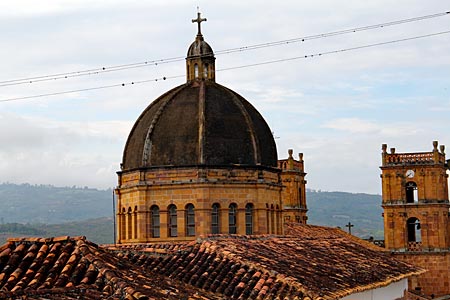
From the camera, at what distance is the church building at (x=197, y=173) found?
37094 millimetres

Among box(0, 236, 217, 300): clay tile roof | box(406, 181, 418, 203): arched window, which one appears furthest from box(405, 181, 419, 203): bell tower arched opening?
box(0, 236, 217, 300): clay tile roof

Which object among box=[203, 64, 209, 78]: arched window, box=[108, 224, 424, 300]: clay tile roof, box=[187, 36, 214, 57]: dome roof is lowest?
box=[108, 224, 424, 300]: clay tile roof

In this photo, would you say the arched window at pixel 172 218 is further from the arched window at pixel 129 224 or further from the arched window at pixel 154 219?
the arched window at pixel 129 224

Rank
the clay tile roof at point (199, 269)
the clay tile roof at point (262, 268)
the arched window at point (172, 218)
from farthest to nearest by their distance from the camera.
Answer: the arched window at point (172, 218)
the clay tile roof at point (262, 268)
the clay tile roof at point (199, 269)

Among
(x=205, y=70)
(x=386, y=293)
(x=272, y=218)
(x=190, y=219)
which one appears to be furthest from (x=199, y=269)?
(x=205, y=70)

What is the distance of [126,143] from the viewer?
132 ft

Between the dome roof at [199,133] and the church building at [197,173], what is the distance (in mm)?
41

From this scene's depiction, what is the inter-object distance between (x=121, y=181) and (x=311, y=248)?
10894 mm

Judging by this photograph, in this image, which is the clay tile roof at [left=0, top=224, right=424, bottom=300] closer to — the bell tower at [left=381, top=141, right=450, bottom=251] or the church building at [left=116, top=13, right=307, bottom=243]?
the church building at [left=116, top=13, right=307, bottom=243]

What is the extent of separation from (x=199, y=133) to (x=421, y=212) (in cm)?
2941

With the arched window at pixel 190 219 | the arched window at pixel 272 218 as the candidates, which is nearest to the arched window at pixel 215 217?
the arched window at pixel 190 219

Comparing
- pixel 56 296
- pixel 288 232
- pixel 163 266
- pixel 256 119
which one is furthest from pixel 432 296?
pixel 56 296

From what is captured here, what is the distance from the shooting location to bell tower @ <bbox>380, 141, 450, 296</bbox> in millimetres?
62031

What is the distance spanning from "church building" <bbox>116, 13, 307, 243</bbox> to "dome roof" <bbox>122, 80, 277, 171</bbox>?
0.13 ft
